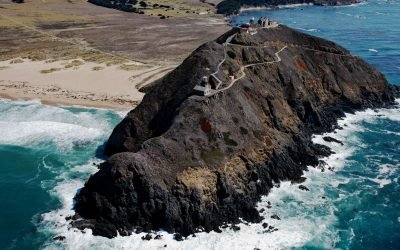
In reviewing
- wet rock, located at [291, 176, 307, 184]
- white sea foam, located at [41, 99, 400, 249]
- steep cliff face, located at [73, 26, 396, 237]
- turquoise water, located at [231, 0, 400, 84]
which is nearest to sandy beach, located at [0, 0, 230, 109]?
steep cliff face, located at [73, 26, 396, 237]

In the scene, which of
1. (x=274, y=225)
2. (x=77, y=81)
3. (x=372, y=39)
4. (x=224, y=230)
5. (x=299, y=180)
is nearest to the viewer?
(x=224, y=230)

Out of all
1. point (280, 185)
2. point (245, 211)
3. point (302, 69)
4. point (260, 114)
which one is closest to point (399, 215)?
point (280, 185)

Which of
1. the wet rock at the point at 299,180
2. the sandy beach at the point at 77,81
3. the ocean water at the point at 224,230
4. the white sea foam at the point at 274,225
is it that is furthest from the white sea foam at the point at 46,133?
the wet rock at the point at 299,180

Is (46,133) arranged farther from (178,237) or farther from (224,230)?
(224,230)

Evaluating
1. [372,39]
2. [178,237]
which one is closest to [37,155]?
[178,237]

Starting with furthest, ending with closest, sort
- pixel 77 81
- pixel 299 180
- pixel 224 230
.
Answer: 1. pixel 77 81
2. pixel 299 180
3. pixel 224 230

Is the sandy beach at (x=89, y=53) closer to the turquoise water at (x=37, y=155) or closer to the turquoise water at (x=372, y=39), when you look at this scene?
the turquoise water at (x=37, y=155)

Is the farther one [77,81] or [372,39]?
[372,39]

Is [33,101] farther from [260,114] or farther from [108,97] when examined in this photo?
[260,114]
